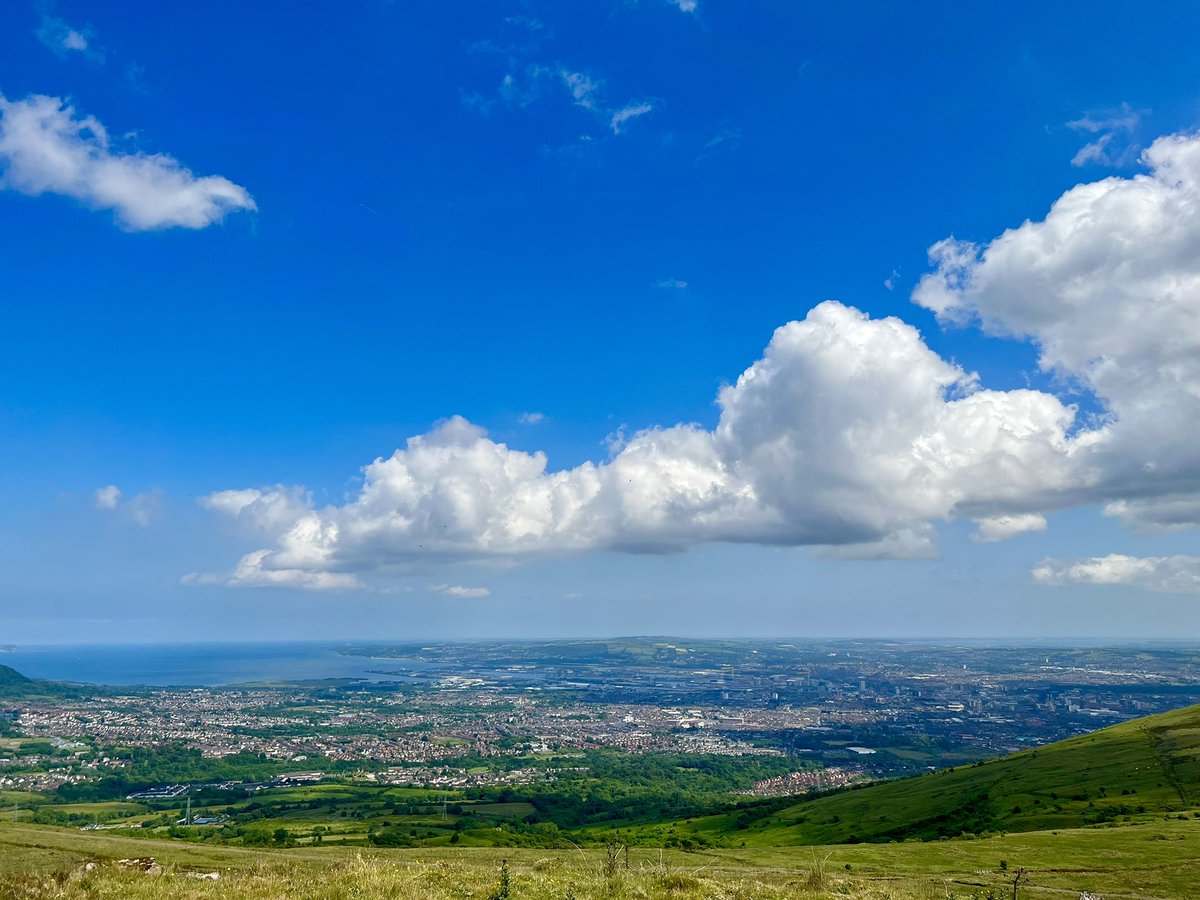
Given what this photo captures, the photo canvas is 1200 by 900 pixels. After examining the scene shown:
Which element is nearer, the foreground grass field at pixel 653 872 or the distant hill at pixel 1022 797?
the foreground grass field at pixel 653 872

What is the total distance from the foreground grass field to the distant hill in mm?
16059

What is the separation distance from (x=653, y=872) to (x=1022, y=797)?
215 ft

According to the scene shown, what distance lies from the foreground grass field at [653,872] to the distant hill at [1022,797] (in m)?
16.1

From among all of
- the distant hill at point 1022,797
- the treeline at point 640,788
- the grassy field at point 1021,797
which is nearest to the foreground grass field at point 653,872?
the distant hill at point 1022,797

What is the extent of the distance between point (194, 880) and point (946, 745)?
737 feet

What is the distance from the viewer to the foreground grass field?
1809 centimetres

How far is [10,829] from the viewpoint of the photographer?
3281 centimetres

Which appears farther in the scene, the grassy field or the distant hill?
the distant hill

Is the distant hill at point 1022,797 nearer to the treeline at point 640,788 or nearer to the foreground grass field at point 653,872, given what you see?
the foreground grass field at point 653,872

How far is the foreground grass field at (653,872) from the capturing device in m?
18.1

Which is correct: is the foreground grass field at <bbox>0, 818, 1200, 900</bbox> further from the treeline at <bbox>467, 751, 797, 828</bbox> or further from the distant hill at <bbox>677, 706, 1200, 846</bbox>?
the treeline at <bbox>467, 751, 797, 828</bbox>

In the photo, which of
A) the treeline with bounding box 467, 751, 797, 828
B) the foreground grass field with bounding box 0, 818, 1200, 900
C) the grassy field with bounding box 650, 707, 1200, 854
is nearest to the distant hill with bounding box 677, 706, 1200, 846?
the grassy field with bounding box 650, 707, 1200, 854

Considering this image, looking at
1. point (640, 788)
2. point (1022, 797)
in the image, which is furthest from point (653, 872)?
point (640, 788)

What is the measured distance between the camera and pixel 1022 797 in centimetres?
6956
